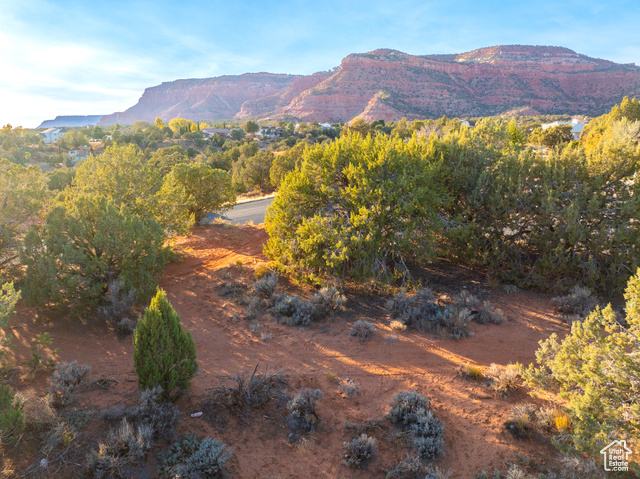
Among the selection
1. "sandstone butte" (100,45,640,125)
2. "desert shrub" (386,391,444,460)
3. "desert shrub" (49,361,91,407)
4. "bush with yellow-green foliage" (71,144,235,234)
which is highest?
"sandstone butte" (100,45,640,125)

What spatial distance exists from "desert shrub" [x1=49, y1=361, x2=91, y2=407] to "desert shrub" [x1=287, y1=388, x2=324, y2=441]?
→ 3999 mm

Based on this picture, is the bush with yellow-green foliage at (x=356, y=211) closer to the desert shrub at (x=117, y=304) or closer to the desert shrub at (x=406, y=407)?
the desert shrub at (x=406, y=407)

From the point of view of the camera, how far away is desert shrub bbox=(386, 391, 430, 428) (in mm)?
5859

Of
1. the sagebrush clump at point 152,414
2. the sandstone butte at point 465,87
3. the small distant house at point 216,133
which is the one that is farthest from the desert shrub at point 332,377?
the sandstone butte at point 465,87

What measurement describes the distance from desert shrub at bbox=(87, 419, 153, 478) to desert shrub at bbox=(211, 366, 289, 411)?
1396 millimetres

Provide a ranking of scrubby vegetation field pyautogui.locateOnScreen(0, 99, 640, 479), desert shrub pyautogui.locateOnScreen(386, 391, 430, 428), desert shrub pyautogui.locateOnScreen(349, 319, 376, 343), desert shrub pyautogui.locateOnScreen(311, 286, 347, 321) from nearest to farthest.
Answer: scrubby vegetation field pyautogui.locateOnScreen(0, 99, 640, 479)
desert shrub pyautogui.locateOnScreen(386, 391, 430, 428)
desert shrub pyautogui.locateOnScreen(349, 319, 376, 343)
desert shrub pyautogui.locateOnScreen(311, 286, 347, 321)

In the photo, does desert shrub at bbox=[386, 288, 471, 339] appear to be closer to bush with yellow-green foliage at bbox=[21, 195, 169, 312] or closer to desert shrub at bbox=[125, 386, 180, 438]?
desert shrub at bbox=[125, 386, 180, 438]

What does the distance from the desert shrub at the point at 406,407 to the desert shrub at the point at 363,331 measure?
221 centimetres

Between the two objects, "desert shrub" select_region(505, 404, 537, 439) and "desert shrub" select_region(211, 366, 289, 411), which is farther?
"desert shrub" select_region(211, 366, 289, 411)

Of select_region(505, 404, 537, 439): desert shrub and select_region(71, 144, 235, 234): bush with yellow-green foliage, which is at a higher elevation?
select_region(71, 144, 235, 234): bush with yellow-green foliage

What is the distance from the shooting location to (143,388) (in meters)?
6.07

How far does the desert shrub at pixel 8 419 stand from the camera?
14.6 ft

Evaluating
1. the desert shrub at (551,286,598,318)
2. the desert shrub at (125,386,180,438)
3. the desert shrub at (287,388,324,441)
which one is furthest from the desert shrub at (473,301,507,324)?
the desert shrub at (125,386,180,438)

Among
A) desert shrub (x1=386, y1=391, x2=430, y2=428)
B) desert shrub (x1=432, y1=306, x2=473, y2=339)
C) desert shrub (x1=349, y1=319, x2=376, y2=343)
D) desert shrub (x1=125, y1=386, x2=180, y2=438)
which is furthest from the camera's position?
desert shrub (x1=432, y1=306, x2=473, y2=339)
